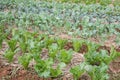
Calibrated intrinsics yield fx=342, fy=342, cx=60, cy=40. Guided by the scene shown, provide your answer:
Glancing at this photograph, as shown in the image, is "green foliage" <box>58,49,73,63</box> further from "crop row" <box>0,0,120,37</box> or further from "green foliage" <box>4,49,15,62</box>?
"crop row" <box>0,0,120,37</box>

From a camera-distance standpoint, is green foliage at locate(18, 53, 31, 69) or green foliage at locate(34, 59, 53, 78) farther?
green foliage at locate(18, 53, 31, 69)

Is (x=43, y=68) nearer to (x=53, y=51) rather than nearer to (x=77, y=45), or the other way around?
(x=53, y=51)

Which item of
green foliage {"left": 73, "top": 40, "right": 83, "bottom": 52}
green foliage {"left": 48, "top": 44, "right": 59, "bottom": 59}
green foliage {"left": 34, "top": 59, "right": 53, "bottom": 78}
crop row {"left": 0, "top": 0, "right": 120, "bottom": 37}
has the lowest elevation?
crop row {"left": 0, "top": 0, "right": 120, "bottom": 37}

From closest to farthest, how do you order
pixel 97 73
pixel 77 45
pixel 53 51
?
1. pixel 97 73
2. pixel 53 51
3. pixel 77 45

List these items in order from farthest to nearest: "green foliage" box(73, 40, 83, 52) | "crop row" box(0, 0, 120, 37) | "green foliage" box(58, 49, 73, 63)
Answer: "crop row" box(0, 0, 120, 37), "green foliage" box(73, 40, 83, 52), "green foliage" box(58, 49, 73, 63)

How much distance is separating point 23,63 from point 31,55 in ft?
0.48

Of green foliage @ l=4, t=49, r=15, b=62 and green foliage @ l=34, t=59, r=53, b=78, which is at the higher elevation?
green foliage @ l=34, t=59, r=53, b=78

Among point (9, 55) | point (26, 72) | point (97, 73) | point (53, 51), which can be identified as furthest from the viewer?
point (53, 51)

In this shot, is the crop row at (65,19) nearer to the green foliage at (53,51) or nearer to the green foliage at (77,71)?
the green foliage at (53,51)

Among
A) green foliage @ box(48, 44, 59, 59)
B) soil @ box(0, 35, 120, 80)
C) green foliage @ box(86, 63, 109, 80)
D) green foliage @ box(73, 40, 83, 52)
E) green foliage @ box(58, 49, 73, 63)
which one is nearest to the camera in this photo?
green foliage @ box(86, 63, 109, 80)

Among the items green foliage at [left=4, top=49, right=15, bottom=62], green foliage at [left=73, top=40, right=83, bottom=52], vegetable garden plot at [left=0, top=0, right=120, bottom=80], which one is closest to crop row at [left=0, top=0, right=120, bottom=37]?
vegetable garden plot at [left=0, top=0, right=120, bottom=80]

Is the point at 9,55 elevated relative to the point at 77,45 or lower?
elevated

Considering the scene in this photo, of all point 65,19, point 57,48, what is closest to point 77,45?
point 57,48

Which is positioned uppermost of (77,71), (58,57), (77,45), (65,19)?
(77,71)
